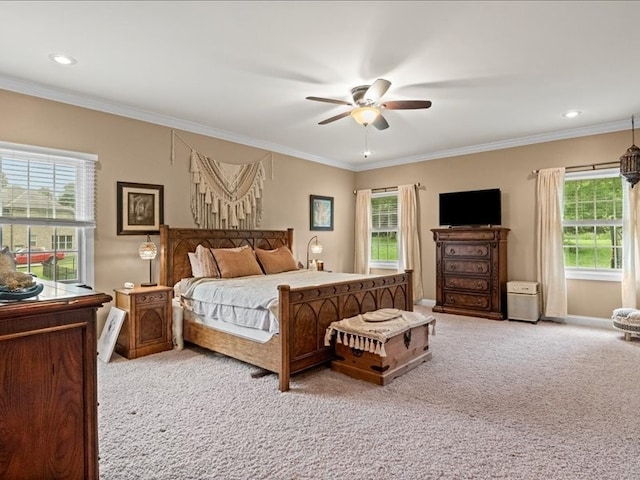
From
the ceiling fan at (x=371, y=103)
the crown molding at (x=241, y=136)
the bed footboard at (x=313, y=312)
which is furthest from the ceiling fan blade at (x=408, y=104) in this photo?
the crown molding at (x=241, y=136)

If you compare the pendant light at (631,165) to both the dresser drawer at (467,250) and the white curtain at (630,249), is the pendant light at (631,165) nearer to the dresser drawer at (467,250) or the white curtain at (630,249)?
the white curtain at (630,249)

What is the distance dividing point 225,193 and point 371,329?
315 centimetres

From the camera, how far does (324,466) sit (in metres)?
2.01

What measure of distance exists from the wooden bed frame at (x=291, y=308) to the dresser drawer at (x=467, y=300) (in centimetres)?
161

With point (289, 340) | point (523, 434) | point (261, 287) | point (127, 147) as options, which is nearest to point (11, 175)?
point (127, 147)

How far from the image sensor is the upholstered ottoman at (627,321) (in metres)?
4.30

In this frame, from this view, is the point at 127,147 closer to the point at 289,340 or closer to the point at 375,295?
the point at 289,340

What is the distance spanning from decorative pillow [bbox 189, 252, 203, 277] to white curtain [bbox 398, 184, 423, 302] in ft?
12.8

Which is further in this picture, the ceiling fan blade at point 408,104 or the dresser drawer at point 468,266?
the dresser drawer at point 468,266

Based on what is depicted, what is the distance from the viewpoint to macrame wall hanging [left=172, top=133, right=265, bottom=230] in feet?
16.4

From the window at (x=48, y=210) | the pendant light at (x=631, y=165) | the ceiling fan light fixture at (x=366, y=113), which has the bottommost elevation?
the window at (x=48, y=210)

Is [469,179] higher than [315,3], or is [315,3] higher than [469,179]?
[315,3]

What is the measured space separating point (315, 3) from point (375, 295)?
9.50 feet

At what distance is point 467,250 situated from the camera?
19.1 ft
